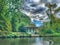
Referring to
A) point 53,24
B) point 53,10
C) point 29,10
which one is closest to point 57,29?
point 53,24

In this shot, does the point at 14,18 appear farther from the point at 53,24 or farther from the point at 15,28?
the point at 53,24

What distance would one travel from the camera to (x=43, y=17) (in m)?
16.7

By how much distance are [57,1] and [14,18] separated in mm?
3707

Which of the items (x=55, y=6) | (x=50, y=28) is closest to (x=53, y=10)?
(x=55, y=6)

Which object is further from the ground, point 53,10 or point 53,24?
point 53,10

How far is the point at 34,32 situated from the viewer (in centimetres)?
1653

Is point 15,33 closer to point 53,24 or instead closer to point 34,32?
point 34,32

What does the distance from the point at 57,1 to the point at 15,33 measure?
4218 millimetres

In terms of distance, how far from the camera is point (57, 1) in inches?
677

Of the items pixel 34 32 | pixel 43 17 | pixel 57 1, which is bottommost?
pixel 34 32

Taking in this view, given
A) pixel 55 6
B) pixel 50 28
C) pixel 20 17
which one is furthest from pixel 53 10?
pixel 20 17

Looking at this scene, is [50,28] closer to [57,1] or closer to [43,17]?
[43,17]

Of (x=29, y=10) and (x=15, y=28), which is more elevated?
(x=29, y=10)

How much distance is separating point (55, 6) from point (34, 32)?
266cm
